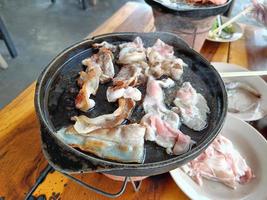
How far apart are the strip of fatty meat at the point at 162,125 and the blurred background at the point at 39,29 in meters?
2.09

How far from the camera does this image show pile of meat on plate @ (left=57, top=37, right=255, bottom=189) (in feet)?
2.83

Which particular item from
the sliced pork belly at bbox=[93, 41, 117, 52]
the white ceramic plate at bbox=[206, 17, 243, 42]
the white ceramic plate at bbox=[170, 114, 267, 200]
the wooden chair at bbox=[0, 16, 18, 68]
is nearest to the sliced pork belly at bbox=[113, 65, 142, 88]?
the sliced pork belly at bbox=[93, 41, 117, 52]

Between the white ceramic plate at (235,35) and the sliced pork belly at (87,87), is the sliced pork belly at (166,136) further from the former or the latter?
the white ceramic plate at (235,35)

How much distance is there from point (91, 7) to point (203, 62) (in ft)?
10.6

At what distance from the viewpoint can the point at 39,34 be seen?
351 centimetres

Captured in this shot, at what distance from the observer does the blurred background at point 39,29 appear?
293cm

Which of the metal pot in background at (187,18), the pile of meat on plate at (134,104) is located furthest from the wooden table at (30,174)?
the metal pot in background at (187,18)

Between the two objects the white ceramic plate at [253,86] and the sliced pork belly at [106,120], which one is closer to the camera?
the sliced pork belly at [106,120]

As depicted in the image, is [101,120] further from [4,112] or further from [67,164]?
[4,112]

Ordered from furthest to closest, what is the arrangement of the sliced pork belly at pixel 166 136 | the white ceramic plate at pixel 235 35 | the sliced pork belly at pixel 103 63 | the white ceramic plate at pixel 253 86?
the white ceramic plate at pixel 235 35 → the white ceramic plate at pixel 253 86 → the sliced pork belly at pixel 103 63 → the sliced pork belly at pixel 166 136

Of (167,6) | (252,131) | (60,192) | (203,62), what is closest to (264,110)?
(252,131)

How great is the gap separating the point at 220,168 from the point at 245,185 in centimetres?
12

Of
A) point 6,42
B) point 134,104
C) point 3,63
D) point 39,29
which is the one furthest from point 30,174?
point 39,29

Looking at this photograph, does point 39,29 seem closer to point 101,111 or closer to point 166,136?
point 101,111
